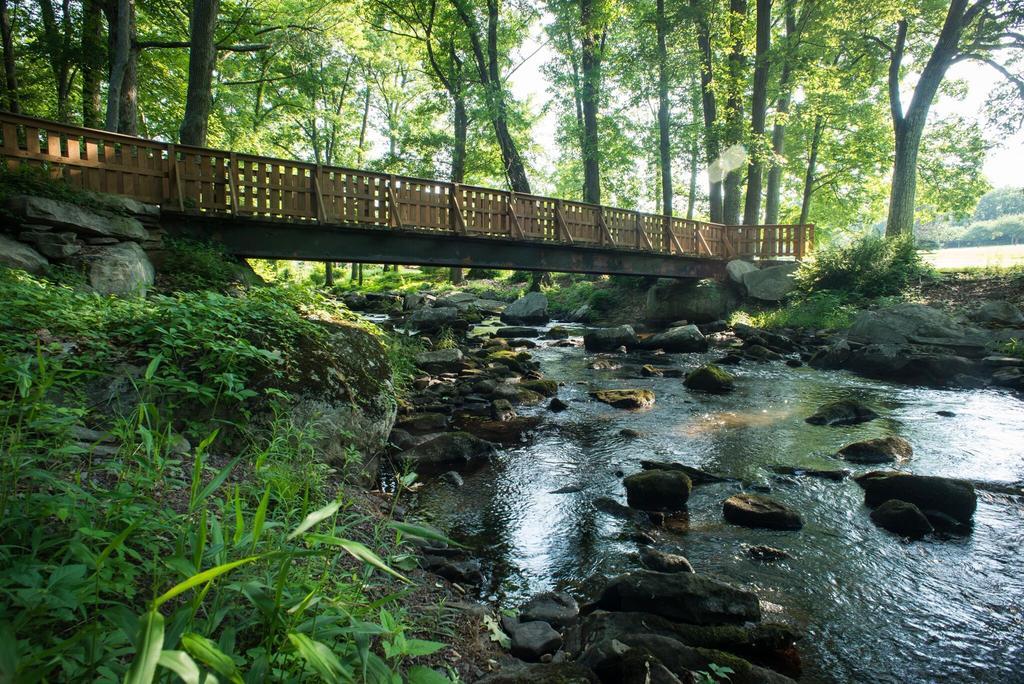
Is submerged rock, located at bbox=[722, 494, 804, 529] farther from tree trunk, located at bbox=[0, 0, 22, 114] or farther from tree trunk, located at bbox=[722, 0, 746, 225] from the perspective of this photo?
tree trunk, located at bbox=[0, 0, 22, 114]

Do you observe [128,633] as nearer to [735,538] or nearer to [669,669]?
[669,669]

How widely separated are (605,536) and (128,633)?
3925mm

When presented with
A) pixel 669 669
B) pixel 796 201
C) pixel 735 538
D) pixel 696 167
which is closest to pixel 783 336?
pixel 735 538

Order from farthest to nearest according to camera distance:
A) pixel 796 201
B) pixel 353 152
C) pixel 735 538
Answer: pixel 796 201 < pixel 353 152 < pixel 735 538

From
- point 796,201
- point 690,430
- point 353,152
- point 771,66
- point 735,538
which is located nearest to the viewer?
point 735,538

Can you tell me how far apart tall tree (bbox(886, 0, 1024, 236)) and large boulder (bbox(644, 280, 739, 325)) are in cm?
559

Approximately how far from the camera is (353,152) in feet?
123

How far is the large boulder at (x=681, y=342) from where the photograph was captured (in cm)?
1555

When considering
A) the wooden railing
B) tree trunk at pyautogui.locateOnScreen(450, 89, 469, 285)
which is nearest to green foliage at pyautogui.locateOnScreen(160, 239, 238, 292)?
the wooden railing

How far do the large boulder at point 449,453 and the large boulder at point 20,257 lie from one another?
5.02 m

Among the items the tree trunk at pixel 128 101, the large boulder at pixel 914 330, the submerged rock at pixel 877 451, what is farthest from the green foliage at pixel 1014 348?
the tree trunk at pixel 128 101

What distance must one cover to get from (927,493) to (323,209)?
10645mm

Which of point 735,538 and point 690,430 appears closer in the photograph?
point 735,538

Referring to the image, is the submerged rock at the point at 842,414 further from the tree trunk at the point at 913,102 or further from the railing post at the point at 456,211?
the tree trunk at the point at 913,102
